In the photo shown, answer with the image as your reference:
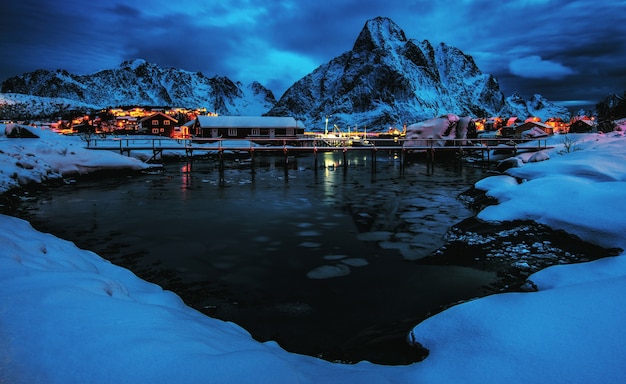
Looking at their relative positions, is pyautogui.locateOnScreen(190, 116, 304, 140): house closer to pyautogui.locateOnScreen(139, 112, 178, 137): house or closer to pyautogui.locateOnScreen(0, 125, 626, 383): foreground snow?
pyautogui.locateOnScreen(139, 112, 178, 137): house

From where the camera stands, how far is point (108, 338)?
3154 millimetres

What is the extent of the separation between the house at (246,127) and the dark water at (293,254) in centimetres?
4997

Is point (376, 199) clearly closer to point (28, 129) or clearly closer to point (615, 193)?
point (615, 193)

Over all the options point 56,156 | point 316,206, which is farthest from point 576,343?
point 56,156

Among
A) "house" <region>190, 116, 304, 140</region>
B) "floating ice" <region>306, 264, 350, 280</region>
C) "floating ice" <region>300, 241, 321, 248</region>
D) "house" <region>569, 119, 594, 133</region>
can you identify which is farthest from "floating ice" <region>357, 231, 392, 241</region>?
"house" <region>569, 119, 594, 133</region>

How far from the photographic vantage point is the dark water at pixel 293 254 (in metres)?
6.04

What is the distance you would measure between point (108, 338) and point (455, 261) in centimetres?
733

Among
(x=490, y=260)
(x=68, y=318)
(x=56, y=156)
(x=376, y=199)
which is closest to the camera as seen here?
(x=68, y=318)

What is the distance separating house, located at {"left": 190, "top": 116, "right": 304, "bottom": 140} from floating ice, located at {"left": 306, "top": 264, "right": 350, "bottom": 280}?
60906mm

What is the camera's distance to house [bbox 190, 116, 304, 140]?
226 ft

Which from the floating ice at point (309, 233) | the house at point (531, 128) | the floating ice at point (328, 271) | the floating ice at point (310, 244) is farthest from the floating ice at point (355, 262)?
the house at point (531, 128)

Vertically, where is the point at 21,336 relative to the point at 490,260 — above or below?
above

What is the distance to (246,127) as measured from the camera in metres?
69.2

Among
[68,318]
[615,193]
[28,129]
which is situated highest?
[28,129]
